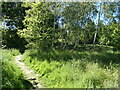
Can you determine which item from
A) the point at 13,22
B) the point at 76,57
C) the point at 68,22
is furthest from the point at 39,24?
the point at 13,22

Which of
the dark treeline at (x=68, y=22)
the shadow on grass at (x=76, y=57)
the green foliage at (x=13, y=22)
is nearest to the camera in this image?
the shadow on grass at (x=76, y=57)

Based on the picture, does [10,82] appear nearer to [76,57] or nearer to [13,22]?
[76,57]

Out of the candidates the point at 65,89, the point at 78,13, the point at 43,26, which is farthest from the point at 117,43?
the point at 65,89

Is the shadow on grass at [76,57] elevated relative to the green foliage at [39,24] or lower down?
lower down

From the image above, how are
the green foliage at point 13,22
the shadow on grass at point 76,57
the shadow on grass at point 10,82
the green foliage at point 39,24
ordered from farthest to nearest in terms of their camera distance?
the green foliage at point 13,22 → the green foliage at point 39,24 → the shadow on grass at point 76,57 → the shadow on grass at point 10,82

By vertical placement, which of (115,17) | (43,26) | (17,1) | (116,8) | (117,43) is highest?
(17,1)

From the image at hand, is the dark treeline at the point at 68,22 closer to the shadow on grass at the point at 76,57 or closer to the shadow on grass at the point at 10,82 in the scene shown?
the shadow on grass at the point at 76,57

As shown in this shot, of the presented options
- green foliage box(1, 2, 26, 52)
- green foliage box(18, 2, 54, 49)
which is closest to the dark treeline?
green foliage box(18, 2, 54, 49)

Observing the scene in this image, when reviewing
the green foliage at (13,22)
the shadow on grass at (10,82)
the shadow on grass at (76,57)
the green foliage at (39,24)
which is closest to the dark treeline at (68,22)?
the green foliage at (39,24)

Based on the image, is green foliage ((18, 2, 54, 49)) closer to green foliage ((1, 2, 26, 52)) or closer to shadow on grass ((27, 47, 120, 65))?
shadow on grass ((27, 47, 120, 65))

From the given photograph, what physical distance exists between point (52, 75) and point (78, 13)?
19.3ft

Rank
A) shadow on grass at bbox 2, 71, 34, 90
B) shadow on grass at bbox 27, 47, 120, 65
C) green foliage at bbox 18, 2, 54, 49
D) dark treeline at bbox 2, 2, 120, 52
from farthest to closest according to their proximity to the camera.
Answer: dark treeline at bbox 2, 2, 120, 52 < green foliage at bbox 18, 2, 54, 49 < shadow on grass at bbox 27, 47, 120, 65 < shadow on grass at bbox 2, 71, 34, 90

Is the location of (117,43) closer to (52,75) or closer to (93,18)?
(93,18)

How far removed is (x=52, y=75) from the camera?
5.09 meters
